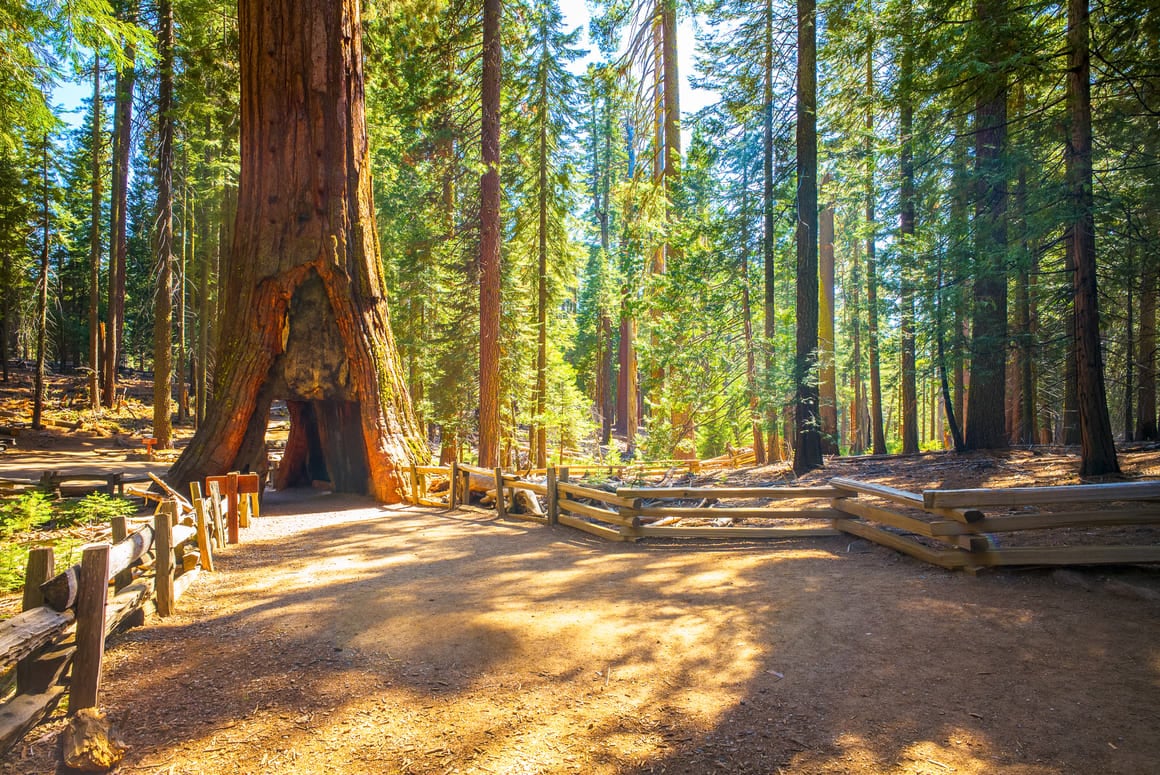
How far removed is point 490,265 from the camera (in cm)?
1441

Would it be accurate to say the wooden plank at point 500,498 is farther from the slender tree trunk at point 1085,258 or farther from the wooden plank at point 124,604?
the slender tree trunk at point 1085,258

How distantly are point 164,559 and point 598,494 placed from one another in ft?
17.6

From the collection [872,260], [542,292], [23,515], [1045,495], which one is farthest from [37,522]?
[872,260]

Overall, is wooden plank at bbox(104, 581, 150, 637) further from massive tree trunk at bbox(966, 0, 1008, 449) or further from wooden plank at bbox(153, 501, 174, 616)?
massive tree trunk at bbox(966, 0, 1008, 449)

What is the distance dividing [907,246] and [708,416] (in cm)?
684

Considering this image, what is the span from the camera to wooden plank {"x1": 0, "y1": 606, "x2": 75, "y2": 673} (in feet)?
9.38

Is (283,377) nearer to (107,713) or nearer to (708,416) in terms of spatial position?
(107,713)

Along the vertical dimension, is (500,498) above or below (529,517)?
above

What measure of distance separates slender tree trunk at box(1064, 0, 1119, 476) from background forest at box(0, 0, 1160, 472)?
4 centimetres

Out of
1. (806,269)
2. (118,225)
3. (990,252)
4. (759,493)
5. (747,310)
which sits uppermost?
(118,225)

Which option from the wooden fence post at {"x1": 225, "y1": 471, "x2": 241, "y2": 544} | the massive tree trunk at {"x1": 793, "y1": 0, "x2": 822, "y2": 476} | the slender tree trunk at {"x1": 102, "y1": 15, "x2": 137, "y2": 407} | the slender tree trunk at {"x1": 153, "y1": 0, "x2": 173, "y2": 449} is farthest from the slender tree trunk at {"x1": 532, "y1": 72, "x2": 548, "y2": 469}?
the slender tree trunk at {"x1": 102, "y1": 15, "x2": 137, "y2": 407}

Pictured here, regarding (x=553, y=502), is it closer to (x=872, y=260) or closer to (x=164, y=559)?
(x=164, y=559)

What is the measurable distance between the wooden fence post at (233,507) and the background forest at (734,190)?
644cm

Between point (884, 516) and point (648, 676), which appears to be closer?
point (648, 676)
